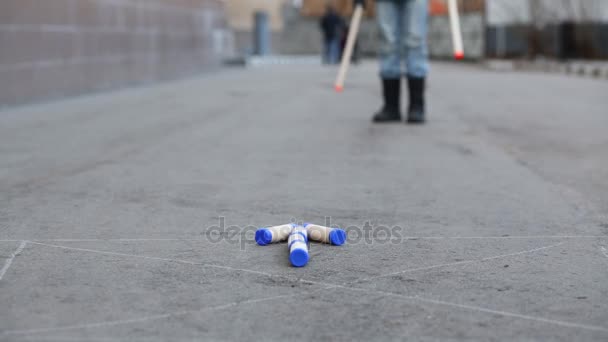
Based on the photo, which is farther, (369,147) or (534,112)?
(534,112)

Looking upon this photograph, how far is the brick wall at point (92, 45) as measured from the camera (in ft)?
34.9

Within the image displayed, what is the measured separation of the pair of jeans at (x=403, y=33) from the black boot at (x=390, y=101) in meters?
0.06

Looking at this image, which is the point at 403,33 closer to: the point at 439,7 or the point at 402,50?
the point at 402,50

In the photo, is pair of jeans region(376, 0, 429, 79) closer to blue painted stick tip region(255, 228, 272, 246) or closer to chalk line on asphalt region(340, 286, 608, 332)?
blue painted stick tip region(255, 228, 272, 246)

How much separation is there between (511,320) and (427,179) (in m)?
2.59

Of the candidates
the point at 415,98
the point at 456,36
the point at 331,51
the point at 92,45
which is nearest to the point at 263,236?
the point at 456,36

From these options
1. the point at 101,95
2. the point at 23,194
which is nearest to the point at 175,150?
the point at 23,194

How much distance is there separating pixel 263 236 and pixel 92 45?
10185 mm

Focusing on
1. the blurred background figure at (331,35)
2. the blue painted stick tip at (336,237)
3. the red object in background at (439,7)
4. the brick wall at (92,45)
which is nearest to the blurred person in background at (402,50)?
the brick wall at (92,45)

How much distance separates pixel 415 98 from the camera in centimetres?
866

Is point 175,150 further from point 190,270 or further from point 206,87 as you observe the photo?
point 206,87

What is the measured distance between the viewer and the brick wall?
1062cm

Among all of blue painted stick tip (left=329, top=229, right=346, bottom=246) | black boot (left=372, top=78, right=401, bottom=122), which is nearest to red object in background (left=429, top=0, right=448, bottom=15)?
black boot (left=372, top=78, right=401, bottom=122)

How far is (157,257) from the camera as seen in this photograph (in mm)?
3465
